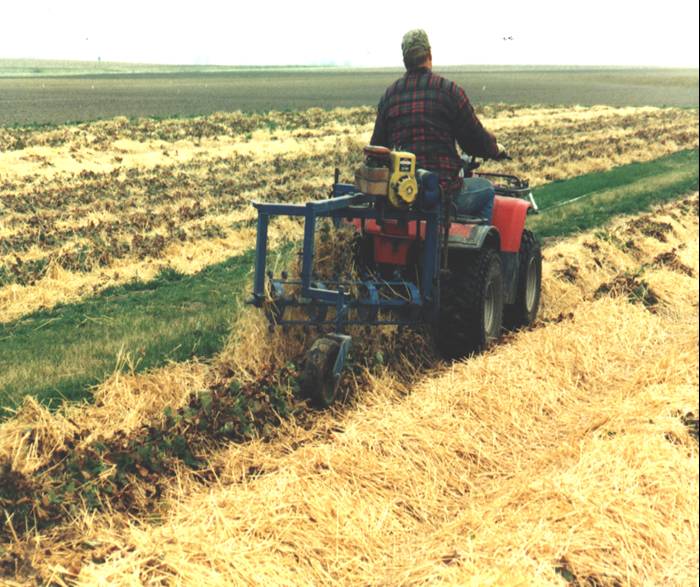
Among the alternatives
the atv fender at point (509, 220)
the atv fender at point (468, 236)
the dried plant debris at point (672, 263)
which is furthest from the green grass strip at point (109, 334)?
the dried plant debris at point (672, 263)

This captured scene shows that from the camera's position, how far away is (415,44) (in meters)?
6.41

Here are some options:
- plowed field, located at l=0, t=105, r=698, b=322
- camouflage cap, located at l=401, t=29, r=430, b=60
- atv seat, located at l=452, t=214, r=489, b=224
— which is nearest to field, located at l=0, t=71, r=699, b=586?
plowed field, located at l=0, t=105, r=698, b=322

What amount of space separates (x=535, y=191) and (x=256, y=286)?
13.1 metres

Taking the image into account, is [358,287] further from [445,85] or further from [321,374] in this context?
[445,85]

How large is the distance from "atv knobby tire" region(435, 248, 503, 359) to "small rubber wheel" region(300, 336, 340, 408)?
42.7 inches

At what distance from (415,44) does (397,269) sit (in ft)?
5.38

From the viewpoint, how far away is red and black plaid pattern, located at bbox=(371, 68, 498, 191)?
645 centimetres

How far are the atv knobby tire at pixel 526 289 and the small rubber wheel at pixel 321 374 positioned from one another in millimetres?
2577

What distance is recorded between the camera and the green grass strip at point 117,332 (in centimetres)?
675

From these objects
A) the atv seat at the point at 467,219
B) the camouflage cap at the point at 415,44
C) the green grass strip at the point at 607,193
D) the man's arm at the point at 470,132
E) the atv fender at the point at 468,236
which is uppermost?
the camouflage cap at the point at 415,44

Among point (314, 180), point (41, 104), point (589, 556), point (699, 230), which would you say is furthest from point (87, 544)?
point (41, 104)

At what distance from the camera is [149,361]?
7.09 m

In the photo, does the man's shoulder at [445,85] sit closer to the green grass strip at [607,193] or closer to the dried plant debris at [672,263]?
the dried plant debris at [672,263]

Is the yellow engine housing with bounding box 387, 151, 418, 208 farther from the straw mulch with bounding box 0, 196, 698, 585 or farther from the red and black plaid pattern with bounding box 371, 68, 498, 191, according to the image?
the straw mulch with bounding box 0, 196, 698, 585
